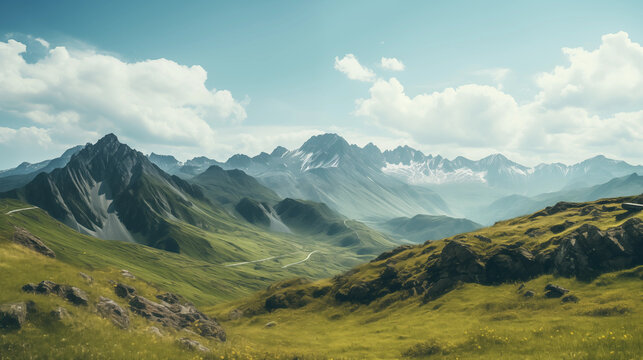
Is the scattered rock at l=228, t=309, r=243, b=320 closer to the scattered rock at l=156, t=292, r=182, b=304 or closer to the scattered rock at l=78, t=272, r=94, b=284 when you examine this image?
the scattered rock at l=156, t=292, r=182, b=304

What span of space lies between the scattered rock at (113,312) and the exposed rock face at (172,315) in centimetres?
509

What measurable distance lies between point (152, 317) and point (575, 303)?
49728 millimetres

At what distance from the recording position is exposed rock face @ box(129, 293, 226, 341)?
1447 inches

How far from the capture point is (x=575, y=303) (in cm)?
4253

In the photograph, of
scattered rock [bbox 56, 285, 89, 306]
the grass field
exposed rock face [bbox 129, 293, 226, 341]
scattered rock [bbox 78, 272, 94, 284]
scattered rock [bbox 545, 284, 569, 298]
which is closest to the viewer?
the grass field

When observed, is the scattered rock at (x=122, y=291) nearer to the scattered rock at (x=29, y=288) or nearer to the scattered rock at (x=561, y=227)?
the scattered rock at (x=29, y=288)

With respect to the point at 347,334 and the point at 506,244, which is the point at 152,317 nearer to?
the point at 347,334

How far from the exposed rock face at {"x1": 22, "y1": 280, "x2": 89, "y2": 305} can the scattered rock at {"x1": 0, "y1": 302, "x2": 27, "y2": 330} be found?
5.12 meters

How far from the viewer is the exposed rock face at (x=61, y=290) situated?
2673cm

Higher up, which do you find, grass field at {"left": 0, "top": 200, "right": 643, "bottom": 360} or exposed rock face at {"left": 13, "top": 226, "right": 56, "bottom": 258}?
exposed rock face at {"left": 13, "top": 226, "right": 56, "bottom": 258}

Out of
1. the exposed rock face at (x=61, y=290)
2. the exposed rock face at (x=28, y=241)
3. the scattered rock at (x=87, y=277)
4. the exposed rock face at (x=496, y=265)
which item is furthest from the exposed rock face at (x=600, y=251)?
the exposed rock face at (x=28, y=241)

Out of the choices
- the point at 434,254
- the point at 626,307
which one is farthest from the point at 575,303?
the point at 434,254

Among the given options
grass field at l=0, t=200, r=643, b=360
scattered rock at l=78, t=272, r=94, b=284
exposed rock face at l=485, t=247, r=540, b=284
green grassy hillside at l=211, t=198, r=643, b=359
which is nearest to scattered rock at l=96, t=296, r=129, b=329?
grass field at l=0, t=200, r=643, b=360

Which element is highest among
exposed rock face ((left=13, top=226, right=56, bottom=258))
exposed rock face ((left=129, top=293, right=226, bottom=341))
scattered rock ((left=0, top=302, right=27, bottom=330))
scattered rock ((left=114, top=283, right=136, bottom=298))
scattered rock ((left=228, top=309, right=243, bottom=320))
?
exposed rock face ((left=13, top=226, right=56, bottom=258))
